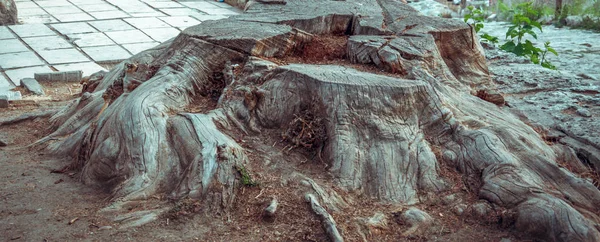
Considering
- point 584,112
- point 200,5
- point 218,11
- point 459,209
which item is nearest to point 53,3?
point 200,5

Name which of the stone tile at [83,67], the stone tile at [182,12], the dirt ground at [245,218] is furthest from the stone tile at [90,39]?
the dirt ground at [245,218]

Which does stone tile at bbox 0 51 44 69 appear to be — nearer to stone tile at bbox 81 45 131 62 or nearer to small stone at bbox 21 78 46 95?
stone tile at bbox 81 45 131 62

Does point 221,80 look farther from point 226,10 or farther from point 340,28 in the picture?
point 226,10

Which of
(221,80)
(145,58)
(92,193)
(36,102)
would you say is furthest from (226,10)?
(92,193)

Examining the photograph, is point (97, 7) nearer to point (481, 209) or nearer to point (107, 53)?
point (107, 53)

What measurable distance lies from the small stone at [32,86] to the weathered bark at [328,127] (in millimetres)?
2123

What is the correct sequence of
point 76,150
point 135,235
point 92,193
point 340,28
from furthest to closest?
point 340,28 → point 76,150 → point 92,193 → point 135,235

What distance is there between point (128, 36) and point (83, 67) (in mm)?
1365

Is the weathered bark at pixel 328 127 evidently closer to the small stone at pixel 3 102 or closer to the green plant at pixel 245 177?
the green plant at pixel 245 177

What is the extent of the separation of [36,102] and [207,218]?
3.40 metres

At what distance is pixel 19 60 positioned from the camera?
7344 mm

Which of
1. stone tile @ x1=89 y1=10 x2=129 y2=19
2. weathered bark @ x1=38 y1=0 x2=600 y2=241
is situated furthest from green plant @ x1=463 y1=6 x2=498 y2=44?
stone tile @ x1=89 y1=10 x2=129 y2=19

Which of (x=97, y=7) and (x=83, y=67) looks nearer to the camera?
(x=83, y=67)

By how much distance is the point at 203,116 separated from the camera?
3.58m
